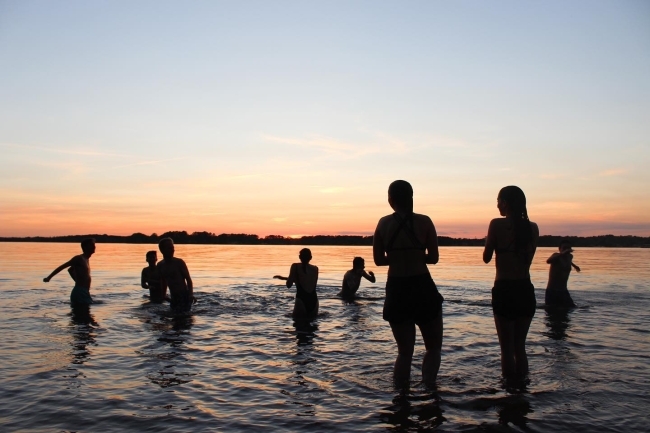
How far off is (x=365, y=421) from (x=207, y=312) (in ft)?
31.3

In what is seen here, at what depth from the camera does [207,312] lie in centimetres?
1432

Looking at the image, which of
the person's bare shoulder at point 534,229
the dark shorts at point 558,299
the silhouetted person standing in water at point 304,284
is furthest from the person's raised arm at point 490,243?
the dark shorts at point 558,299

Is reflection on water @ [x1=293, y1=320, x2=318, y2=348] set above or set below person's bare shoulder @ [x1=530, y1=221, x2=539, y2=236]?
below

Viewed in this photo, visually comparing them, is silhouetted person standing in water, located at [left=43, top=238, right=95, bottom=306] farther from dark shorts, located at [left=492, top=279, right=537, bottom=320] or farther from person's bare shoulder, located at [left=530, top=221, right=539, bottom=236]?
person's bare shoulder, located at [left=530, top=221, right=539, bottom=236]

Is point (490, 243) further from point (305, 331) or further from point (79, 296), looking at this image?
point (79, 296)

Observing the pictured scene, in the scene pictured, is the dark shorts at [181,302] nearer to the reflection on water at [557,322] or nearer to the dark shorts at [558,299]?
the reflection on water at [557,322]

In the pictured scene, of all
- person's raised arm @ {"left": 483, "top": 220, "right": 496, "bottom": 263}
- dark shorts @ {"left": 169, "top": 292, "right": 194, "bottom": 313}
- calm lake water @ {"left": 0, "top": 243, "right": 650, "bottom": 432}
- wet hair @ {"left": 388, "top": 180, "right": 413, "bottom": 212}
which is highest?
wet hair @ {"left": 388, "top": 180, "right": 413, "bottom": 212}

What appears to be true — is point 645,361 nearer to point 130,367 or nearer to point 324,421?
point 324,421

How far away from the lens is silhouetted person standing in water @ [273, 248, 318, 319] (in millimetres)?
12727

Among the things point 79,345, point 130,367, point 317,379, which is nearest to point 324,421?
point 317,379

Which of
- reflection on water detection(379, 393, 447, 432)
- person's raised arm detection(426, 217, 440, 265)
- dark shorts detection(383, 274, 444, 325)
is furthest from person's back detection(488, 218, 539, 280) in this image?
reflection on water detection(379, 393, 447, 432)

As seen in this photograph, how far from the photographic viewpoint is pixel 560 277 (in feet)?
49.4

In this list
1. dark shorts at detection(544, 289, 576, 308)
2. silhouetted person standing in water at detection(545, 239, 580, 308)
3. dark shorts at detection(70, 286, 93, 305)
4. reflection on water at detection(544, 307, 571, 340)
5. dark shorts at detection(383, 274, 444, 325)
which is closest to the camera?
dark shorts at detection(383, 274, 444, 325)

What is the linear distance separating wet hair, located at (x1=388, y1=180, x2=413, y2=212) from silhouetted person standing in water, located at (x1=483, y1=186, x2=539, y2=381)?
4.02 feet
